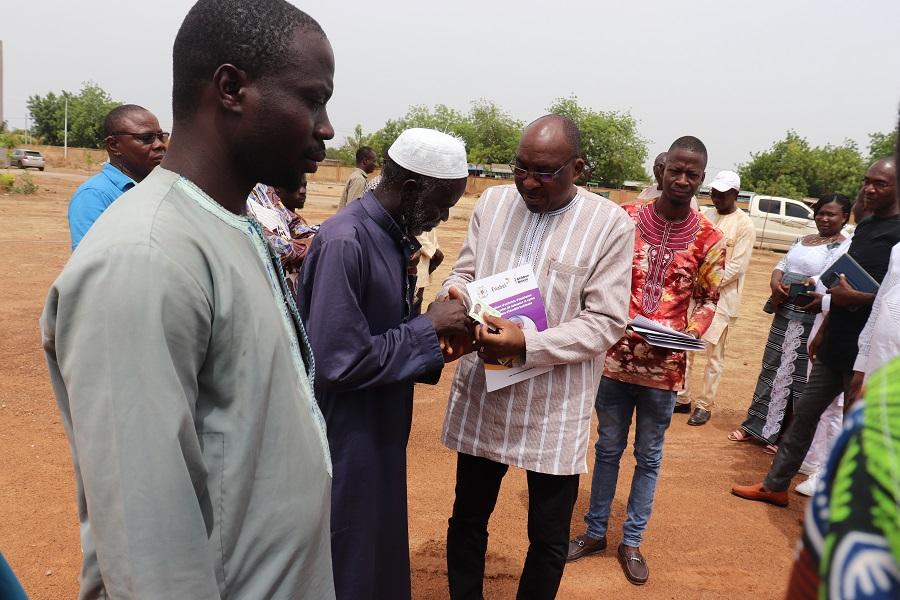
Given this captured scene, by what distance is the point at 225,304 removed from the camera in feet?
3.70

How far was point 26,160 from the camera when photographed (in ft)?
120

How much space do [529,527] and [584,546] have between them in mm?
1052

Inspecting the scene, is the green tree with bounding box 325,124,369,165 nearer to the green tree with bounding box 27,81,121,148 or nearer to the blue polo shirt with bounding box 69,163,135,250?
the green tree with bounding box 27,81,121,148

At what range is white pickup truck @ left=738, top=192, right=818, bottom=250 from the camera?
70.3 ft

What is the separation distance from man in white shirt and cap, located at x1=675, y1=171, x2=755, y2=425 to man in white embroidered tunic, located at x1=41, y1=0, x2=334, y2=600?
5350 mm

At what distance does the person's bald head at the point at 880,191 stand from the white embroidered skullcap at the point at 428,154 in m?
3.27

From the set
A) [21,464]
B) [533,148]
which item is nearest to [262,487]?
[533,148]

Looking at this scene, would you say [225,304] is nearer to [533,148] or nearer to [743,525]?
[533,148]

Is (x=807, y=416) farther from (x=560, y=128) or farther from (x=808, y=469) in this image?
(x=560, y=128)

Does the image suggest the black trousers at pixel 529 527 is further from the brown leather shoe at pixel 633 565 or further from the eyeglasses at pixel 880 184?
the eyeglasses at pixel 880 184

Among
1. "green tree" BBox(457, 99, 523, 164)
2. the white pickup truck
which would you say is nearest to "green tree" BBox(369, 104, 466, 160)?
"green tree" BBox(457, 99, 523, 164)

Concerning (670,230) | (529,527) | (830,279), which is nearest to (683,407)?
(830,279)

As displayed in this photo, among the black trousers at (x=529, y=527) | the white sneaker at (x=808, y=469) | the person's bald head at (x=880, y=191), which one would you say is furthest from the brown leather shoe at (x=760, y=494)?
the black trousers at (x=529, y=527)

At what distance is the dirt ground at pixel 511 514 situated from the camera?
3.49 m
